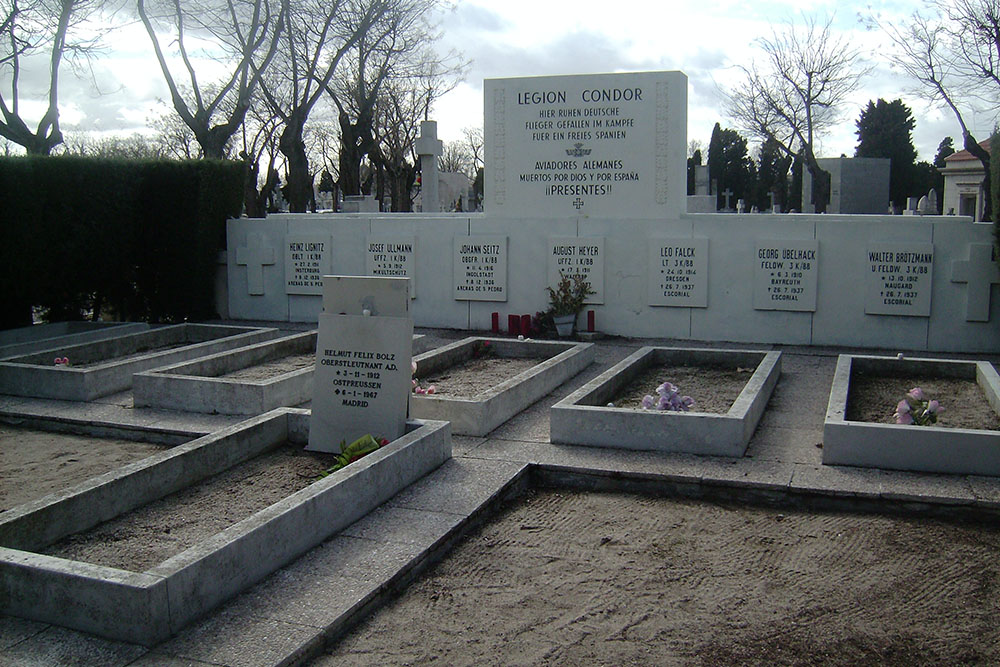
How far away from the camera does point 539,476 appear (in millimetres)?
5863

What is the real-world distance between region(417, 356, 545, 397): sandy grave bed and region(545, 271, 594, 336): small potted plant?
164 cm

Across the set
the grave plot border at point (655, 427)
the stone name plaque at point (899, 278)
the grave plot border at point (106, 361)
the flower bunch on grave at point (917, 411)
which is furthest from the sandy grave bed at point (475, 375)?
the stone name plaque at point (899, 278)

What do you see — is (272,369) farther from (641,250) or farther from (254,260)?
(641,250)

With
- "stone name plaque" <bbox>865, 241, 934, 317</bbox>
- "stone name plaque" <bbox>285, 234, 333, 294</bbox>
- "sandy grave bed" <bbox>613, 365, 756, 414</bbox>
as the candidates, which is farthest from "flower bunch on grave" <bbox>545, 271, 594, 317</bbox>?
"stone name plaque" <bbox>285, 234, 333, 294</bbox>

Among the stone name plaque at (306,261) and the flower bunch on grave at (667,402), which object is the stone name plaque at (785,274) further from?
the stone name plaque at (306,261)

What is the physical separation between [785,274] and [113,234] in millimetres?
8716

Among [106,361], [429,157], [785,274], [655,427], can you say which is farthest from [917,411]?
[429,157]

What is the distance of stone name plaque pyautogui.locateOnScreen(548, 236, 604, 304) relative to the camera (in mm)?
11219

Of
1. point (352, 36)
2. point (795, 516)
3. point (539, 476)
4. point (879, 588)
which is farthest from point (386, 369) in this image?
point (352, 36)

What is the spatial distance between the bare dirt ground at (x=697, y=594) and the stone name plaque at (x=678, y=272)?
19.0 feet

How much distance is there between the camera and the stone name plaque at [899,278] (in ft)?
32.7

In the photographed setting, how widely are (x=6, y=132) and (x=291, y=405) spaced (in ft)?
51.3

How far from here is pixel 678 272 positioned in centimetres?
1089

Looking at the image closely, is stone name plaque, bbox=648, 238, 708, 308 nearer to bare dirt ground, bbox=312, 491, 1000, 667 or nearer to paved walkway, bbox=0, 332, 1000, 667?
paved walkway, bbox=0, 332, 1000, 667
